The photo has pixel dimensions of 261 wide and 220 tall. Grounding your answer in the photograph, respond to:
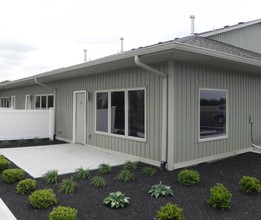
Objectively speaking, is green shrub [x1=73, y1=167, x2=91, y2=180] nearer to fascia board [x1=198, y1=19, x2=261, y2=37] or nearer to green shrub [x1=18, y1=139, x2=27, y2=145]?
green shrub [x1=18, y1=139, x2=27, y2=145]

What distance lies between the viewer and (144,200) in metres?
4.24

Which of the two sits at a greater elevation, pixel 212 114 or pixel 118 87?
pixel 118 87

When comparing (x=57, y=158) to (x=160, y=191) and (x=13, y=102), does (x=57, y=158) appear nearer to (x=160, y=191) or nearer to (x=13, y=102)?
(x=160, y=191)

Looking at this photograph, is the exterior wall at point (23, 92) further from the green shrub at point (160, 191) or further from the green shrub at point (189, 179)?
the green shrub at point (160, 191)

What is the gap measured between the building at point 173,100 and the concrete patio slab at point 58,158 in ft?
1.52

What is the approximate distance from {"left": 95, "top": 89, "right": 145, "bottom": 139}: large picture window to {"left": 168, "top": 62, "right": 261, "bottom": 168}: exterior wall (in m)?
1.05

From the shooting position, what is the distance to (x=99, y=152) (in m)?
8.50

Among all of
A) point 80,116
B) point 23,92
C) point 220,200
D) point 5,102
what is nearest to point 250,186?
point 220,200

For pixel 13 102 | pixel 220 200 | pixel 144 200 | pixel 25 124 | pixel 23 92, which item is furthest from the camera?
pixel 13 102

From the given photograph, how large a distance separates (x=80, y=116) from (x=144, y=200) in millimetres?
6195

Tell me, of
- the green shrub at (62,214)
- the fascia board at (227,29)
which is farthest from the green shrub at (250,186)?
the fascia board at (227,29)

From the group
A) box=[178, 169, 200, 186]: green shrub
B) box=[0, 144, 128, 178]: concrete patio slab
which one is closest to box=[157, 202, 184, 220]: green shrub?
box=[178, 169, 200, 186]: green shrub

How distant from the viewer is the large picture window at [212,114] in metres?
6.98

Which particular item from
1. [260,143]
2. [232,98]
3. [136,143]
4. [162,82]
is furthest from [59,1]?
[260,143]
